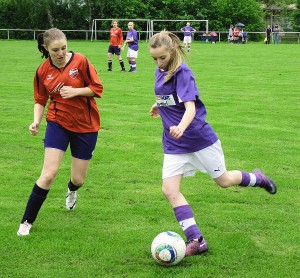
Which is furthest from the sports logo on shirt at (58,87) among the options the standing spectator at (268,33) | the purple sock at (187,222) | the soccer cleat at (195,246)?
the standing spectator at (268,33)

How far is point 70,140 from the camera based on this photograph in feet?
21.2

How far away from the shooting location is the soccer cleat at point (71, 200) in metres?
7.00

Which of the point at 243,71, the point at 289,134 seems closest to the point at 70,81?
the point at 289,134

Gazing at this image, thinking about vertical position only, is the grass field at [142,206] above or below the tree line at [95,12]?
below

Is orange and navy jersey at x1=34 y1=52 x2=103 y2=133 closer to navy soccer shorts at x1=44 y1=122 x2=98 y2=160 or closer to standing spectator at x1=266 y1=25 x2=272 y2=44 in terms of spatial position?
navy soccer shorts at x1=44 y1=122 x2=98 y2=160

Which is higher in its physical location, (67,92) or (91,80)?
(91,80)

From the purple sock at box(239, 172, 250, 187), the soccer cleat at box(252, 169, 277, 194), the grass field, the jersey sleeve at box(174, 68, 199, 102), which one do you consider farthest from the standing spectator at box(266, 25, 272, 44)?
the jersey sleeve at box(174, 68, 199, 102)

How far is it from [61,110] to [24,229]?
1195 mm

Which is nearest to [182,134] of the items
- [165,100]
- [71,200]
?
[165,100]

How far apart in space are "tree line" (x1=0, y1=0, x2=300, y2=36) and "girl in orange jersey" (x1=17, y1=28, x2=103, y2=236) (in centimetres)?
5374

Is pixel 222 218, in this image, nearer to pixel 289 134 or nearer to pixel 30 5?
pixel 289 134

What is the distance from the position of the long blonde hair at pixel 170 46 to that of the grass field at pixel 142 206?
5.29 ft

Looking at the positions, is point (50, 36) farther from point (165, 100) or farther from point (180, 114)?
point (180, 114)

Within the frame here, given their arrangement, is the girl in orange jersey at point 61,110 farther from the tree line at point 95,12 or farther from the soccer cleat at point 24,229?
the tree line at point 95,12
